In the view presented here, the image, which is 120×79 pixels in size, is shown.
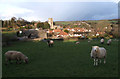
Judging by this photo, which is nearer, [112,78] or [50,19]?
[112,78]

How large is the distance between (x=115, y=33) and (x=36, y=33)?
39969mm

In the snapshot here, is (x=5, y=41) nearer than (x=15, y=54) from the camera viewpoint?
No

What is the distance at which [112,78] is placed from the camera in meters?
6.42

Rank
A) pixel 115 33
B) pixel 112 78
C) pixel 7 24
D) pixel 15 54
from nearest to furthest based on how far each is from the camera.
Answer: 1. pixel 112 78
2. pixel 15 54
3. pixel 115 33
4. pixel 7 24

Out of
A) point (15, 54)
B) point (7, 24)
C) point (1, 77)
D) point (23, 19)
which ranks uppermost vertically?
point (23, 19)

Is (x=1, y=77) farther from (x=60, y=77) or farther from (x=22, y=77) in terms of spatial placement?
(x=60, y=77)

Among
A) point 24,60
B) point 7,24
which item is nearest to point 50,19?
point 7,24

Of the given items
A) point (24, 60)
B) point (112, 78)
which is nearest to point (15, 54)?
point (24, 60)

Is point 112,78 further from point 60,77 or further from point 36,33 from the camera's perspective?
point 36,33

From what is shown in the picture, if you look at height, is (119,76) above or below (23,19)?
below

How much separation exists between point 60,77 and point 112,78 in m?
2.75

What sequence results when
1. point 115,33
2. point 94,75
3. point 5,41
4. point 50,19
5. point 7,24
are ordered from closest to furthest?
point 94,75, point 5,41, point 115,33, point 7,24, point 50,19

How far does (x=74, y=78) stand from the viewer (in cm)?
644

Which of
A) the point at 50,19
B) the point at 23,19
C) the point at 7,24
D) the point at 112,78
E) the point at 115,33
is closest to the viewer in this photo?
the point at 112,78
